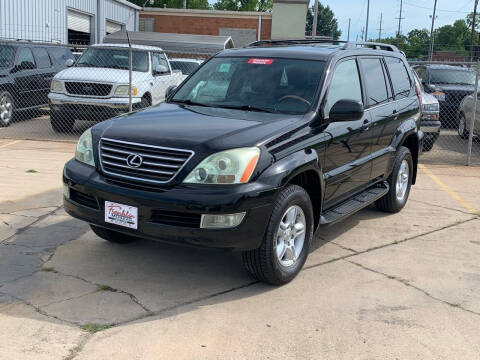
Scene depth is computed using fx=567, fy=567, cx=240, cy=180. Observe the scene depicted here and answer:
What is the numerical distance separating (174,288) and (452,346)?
205 cm

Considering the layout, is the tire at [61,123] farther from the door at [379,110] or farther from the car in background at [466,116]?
the car in background at [466,116]

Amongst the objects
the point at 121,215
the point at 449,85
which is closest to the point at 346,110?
the point at 121,215

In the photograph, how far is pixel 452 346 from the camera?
366 centimetres

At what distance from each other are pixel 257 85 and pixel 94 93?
6.69 metres

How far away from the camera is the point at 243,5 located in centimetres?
6100

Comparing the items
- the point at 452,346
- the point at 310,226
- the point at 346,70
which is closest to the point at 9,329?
the point at 310,226

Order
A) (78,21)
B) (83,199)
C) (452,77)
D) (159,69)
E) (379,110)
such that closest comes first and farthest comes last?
(83,199) < (379,110) < (159,69) < (452,77) < (78,21)


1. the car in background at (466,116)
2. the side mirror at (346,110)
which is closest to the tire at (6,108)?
the side mirror at (346,110)

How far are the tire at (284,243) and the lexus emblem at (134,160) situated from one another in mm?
1049

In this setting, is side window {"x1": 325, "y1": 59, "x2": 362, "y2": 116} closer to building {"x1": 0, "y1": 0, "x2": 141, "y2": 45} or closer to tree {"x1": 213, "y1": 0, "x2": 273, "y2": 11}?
building {"x1": 0, "y1": 0, "x2": 141, "y2": 45}

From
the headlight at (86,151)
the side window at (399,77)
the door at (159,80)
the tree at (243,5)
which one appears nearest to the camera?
the headlight at (86,151)

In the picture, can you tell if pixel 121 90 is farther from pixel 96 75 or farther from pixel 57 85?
pixel 57 85

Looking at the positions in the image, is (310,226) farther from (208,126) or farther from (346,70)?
(346,70)

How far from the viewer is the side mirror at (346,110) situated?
4848 millimetres
